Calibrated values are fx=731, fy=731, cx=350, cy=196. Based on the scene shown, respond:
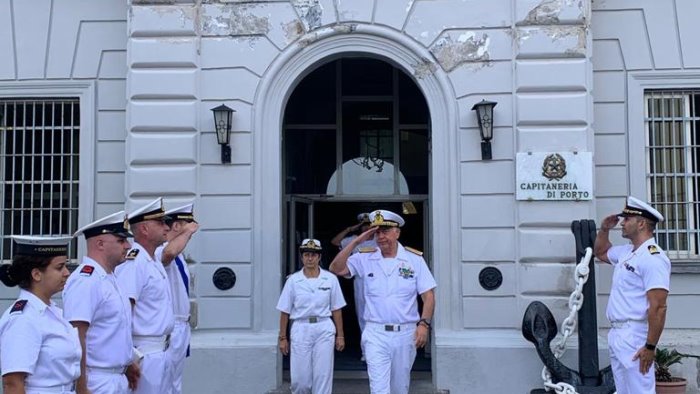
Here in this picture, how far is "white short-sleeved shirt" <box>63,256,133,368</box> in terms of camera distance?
466 centimetres

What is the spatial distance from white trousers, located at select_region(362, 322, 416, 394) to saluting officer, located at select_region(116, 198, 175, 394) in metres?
1.98

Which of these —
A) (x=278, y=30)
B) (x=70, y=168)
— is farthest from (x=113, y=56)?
(x=278, y=30)

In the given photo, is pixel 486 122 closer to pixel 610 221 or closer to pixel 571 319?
pixel 610 221

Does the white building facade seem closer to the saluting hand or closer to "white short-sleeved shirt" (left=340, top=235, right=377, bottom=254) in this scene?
"white short-sleeved shirt" (left=340, top=235, right=377, bottom=254)

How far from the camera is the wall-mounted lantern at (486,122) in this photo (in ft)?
26.6

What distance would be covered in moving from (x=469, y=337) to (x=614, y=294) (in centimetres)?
211

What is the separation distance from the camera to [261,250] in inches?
330

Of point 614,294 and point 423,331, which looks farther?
point 423,331

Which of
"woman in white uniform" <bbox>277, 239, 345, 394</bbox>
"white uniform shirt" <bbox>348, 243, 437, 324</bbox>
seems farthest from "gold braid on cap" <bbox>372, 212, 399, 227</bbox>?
"woman in white uniform" <bbox>277, 239, 345, 394</bbox>

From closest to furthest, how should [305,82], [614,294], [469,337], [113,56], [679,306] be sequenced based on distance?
1. [614,294]
2. [469,337]
3. [679,306]
4. [113,56]
5. [305,82]

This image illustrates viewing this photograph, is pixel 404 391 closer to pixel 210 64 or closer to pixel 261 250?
pixel 261 250

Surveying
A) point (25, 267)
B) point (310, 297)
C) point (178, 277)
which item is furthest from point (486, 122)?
point (25, 267)

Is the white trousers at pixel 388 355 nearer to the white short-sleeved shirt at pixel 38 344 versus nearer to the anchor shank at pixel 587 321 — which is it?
the anchor shank at pixel 587 321

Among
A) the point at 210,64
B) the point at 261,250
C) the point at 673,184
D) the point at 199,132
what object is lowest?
the point at 261,250
